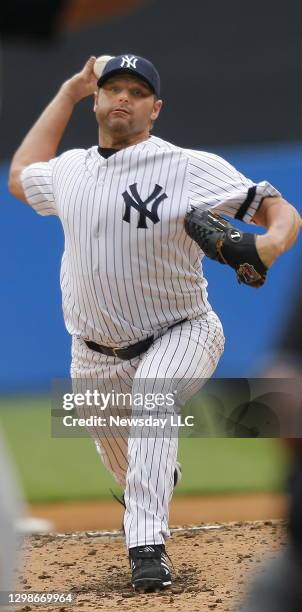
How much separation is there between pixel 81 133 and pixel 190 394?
543 cm

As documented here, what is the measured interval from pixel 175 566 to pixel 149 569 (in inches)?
20.9

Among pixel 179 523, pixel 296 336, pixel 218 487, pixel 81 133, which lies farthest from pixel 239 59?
pixel 296 336

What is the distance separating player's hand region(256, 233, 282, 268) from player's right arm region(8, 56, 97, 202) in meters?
1.13

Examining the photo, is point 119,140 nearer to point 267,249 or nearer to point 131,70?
point 131,70

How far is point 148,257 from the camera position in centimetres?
340

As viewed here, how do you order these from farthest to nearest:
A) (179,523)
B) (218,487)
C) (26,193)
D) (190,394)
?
(218,487) < (179,523) < (26,193) < (190,394)

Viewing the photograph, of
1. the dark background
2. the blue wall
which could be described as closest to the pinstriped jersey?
the blue wall

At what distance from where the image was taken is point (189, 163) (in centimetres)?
346

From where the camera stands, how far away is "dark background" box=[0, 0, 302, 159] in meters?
8.41

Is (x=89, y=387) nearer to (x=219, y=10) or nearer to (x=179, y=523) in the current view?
(x=179, y=523)

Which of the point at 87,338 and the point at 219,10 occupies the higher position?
the point at 219,10

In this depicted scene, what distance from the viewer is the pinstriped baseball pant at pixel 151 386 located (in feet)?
10.4

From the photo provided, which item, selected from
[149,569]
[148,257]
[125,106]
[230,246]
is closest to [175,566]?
[149,569]

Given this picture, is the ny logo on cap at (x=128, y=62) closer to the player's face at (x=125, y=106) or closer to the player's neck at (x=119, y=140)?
the player's face at (x=125, y=106)
